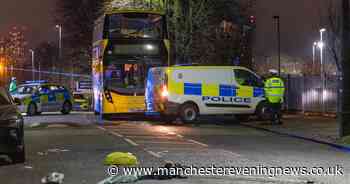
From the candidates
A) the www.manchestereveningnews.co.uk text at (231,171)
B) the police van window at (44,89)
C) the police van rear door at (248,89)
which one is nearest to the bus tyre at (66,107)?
the police van window at (44,89)

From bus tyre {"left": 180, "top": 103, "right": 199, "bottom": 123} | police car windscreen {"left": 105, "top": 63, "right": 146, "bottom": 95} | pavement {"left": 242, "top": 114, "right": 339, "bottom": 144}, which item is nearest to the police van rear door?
pavement {"left": 242, "top": 114, "right": 339, "bottom": 144}

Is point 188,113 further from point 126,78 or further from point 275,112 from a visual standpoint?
point 126,78

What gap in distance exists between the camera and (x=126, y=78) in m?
27.0

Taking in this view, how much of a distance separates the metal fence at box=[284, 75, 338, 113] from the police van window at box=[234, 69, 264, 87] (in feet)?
11.8

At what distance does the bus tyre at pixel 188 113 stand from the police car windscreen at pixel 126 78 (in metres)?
3.23

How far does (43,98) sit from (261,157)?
20.8 meters

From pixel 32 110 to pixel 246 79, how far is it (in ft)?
39.3

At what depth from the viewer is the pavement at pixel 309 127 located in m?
18.8

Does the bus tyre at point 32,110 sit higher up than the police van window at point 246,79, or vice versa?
the police van window at point 246,79

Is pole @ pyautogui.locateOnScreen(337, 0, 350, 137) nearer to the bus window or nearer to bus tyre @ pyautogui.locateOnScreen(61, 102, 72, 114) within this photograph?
the bus window

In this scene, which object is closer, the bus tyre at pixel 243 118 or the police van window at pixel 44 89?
the bus tyre at pixel 243 118

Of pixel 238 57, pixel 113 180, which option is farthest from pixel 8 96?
pixel 238 57

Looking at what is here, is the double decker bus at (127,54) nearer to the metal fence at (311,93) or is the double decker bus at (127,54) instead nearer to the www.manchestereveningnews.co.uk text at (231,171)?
the metal fence at (311,93)

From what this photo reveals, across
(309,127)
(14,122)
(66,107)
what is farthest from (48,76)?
(14,122)
